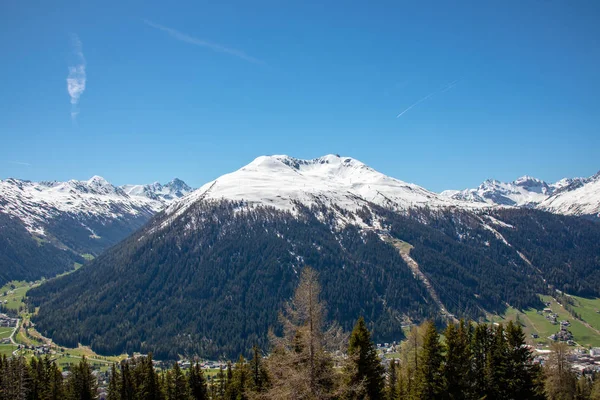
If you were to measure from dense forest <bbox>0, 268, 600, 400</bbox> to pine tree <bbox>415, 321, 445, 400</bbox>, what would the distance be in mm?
101

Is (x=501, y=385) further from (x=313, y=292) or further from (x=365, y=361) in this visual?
(x=313, y=292)

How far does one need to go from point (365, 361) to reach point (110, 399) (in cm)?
6997

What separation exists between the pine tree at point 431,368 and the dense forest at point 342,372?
10 centimetres

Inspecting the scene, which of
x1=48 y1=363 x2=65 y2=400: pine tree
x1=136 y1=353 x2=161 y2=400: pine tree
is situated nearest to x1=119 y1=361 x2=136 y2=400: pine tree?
x1=136 y1=353 x2=161 y2=400: pine tree

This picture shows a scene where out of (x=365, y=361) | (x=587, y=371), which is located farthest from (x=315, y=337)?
(x=587, y=371)

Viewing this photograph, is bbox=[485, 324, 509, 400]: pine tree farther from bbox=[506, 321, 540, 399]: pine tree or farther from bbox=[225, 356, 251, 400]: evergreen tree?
bbox=[225, 356, 251, 400]: evergreen tree

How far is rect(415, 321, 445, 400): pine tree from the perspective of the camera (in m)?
43.3

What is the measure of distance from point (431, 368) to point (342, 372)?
15111 mm

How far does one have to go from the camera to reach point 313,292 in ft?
100

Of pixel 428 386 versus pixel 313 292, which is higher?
pixel 313 292

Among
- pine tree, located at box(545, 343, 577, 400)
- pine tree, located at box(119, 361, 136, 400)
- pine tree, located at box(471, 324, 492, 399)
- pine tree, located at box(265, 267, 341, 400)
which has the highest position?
pine tree, located at box(265, 267, 341, 400)

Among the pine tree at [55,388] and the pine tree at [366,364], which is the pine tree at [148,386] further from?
the pine tree at [366,364]

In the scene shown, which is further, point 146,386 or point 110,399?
point 110,399

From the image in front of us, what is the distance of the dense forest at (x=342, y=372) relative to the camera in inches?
1190
